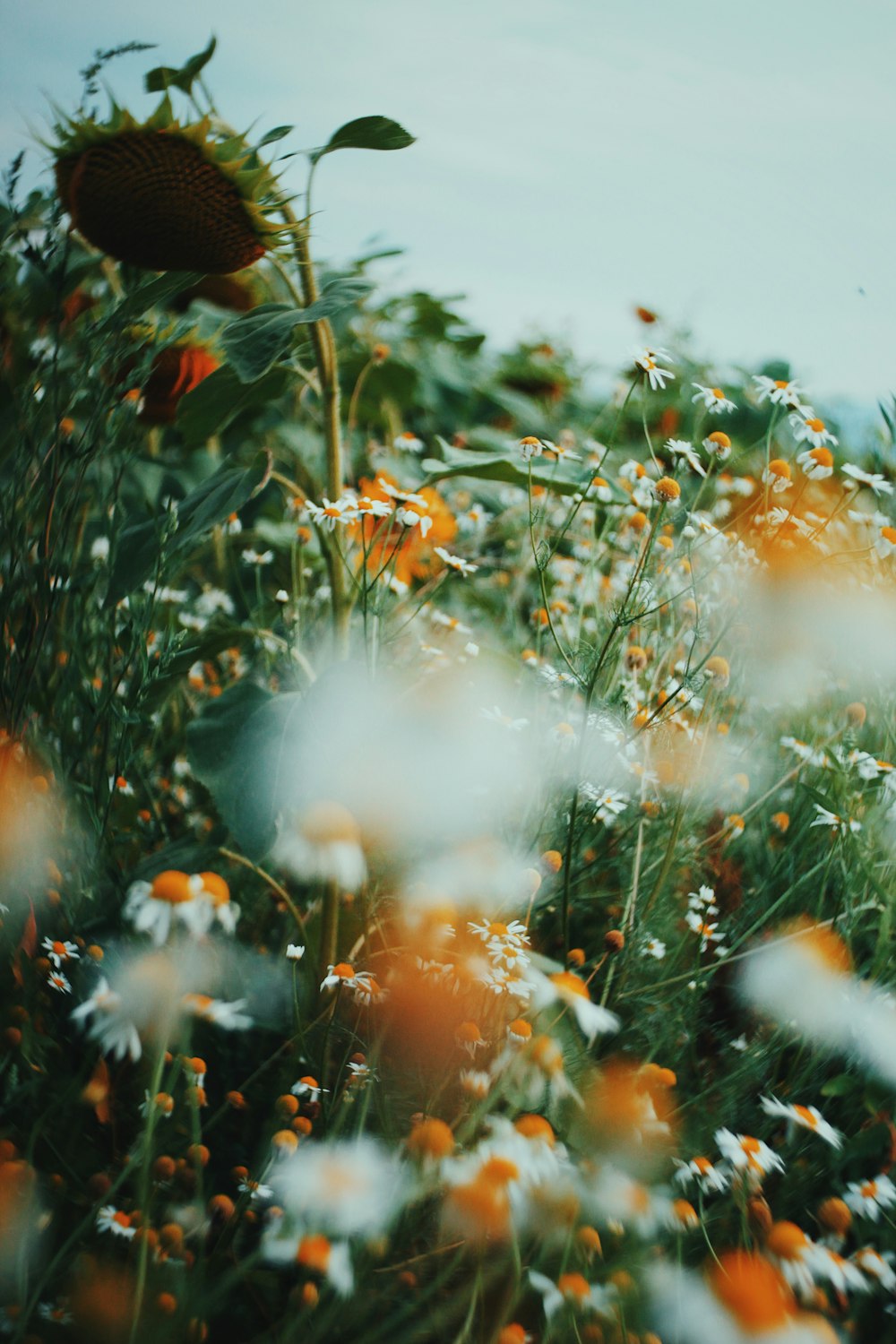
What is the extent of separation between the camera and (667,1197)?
62cm

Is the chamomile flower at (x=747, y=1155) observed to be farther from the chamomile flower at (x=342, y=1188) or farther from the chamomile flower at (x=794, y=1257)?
the chamomile flower at (x=342, y=1188)

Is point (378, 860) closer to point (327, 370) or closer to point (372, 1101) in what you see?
point (372, 1101)

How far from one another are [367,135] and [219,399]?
0.77 feet

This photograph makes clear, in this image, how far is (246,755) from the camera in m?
0.80

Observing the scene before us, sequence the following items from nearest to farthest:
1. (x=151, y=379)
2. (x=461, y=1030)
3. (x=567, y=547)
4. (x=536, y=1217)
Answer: (x=536, y=1217)
(x=461, y=1030)
(x=151, y=379)
(x=567, y=547)

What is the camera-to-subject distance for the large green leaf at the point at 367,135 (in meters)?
0.74

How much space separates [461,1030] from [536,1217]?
0.15m

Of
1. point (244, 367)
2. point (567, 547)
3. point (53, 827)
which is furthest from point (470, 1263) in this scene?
point (567, 547)

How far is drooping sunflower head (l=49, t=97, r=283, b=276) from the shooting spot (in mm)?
688

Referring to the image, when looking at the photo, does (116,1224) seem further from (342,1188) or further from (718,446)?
(718,446)

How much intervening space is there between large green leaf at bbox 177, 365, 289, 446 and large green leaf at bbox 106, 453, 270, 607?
0.04m

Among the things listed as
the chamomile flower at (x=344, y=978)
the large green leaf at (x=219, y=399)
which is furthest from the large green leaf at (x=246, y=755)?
the large green leaf at (x=219, y=399)

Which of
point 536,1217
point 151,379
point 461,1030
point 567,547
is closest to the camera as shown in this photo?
point 536,1217

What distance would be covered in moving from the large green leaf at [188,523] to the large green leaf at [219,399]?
41 mm
